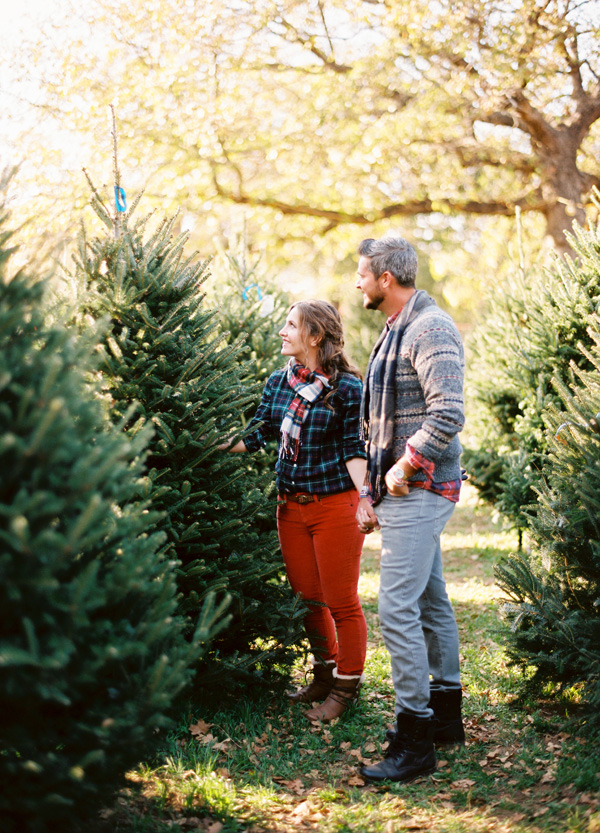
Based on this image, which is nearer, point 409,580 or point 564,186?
point 409,580

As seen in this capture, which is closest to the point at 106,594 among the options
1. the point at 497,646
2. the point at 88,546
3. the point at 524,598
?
the point at 88,546

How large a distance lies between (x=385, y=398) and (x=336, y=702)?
1850 millimetres

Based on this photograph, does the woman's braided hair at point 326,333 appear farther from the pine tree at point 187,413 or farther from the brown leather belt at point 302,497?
the brown leather belt at point 302,497

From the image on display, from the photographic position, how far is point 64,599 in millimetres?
2127

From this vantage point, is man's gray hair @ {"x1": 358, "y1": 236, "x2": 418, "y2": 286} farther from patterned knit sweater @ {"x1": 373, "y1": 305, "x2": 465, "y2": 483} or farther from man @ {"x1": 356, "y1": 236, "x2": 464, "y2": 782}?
patterned knit sweater @ {"x1": 373, "y1": 305, "x2": 465, "y2": 483}

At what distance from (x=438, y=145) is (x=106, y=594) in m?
12.0

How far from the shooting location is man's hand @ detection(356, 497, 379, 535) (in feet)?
11.1

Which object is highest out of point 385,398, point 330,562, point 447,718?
point 385,398

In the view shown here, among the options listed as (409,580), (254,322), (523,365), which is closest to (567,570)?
(409,580)

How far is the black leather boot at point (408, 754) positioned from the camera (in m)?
3.22

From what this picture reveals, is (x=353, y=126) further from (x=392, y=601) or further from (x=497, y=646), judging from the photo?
(x=392, y=601)

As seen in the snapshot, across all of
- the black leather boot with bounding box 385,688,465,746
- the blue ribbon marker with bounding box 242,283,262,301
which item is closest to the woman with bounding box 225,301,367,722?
the black leather boot with bounding box 385,688,465,746

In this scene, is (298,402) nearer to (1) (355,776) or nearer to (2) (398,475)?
(2) (398,475)

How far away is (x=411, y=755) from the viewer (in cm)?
324
